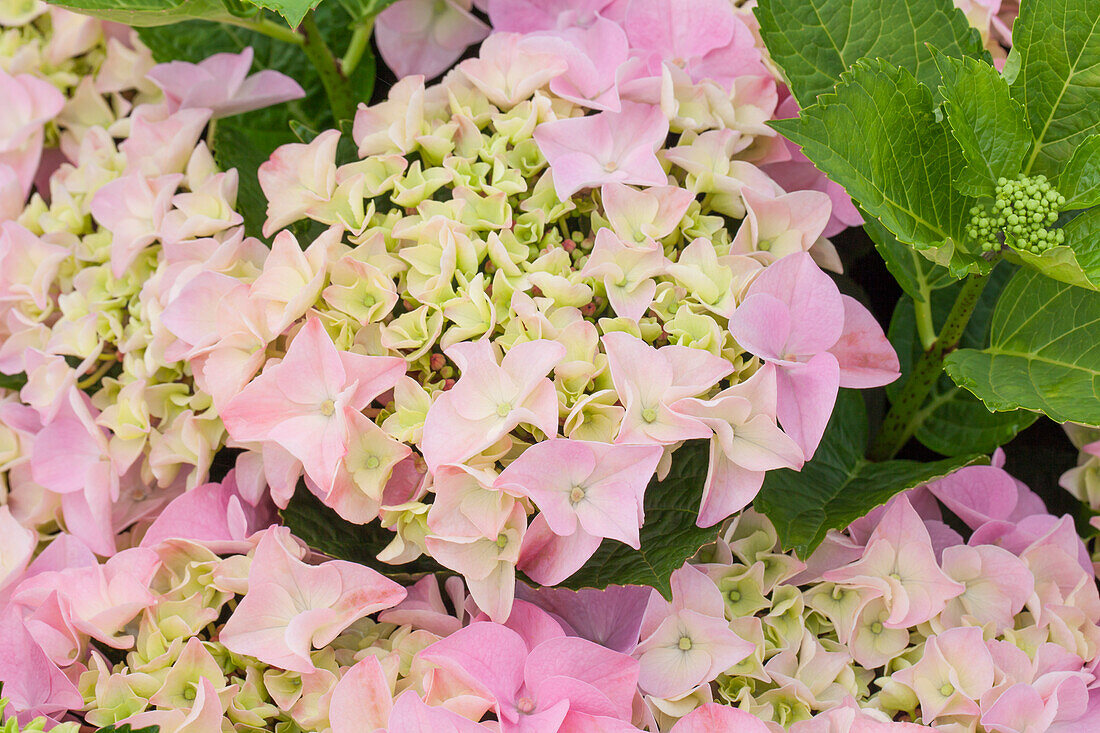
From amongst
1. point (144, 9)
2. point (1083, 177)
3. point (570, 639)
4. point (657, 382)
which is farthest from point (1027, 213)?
point (144, 9)

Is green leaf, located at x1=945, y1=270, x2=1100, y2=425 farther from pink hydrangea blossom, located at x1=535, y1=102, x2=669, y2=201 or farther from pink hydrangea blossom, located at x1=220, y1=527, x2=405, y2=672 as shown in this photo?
pink hydrangea blossom, located at x1=220, y1=527, x2=405, y2=672

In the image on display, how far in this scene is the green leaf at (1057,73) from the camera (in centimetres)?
63

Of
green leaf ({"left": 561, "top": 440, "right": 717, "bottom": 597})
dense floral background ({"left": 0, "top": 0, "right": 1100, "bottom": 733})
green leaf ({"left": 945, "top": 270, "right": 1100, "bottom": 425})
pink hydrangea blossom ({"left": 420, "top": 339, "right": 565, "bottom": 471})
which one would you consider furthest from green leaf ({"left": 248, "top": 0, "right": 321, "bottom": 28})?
green leaf ({"left": 945, "top": 270, "right": 1100, "bottom": 425})

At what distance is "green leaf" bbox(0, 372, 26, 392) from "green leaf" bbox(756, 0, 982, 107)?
614 millimetres

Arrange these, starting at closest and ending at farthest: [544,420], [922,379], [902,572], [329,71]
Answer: [544,420]
[902,572]
[922,379]
[329,71]

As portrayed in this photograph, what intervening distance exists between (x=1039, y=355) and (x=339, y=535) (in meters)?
0.47

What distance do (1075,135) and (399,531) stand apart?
1.64 feet

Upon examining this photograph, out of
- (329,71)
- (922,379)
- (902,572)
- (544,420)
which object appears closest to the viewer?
(544,420)

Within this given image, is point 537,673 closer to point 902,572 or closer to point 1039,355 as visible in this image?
point 902,572

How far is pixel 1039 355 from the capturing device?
0.67 m

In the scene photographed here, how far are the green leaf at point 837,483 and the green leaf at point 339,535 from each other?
223 mm

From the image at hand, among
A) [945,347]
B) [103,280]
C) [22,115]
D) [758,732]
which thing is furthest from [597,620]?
[22,115]

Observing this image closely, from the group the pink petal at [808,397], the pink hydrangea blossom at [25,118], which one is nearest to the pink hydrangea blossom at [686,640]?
the pink petal at [808,397]

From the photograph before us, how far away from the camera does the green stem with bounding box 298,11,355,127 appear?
824mm
